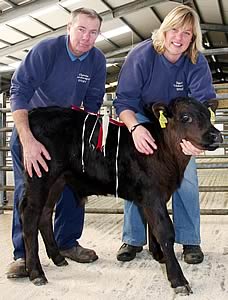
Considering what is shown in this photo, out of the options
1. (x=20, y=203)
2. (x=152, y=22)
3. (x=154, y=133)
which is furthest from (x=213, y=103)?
(x=152, y=22)

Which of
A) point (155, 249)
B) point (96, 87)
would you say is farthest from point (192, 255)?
point (96, 87)

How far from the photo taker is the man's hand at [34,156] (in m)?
2.26

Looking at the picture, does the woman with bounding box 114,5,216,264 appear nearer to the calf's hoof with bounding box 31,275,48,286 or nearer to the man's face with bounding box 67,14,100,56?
the man's face with bounding box 67,14,100,56

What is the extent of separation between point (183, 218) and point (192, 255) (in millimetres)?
279

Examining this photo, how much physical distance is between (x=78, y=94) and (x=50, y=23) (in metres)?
8.36

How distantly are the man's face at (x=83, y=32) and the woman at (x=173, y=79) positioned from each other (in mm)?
280

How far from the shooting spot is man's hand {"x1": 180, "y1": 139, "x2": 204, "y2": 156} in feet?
7.16

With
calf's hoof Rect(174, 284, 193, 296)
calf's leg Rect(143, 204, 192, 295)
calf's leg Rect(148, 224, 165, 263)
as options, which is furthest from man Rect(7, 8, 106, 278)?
calf's hoof Rect(174, 284, 193, 296)

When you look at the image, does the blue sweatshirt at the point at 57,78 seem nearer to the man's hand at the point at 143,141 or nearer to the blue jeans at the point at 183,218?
the man's hand at the point at 143,141

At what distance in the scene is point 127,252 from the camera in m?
2.70

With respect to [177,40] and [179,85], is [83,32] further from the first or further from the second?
[179,85]

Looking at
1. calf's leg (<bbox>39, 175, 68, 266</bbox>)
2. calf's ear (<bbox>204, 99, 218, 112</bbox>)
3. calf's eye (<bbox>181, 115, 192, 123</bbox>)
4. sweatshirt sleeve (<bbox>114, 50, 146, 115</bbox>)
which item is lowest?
calf's leg (<bbox>39, 175, 68, 266</bbox>)

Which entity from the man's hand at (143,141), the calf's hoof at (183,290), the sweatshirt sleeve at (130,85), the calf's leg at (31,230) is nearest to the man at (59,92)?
the calf's leg at (31,230)

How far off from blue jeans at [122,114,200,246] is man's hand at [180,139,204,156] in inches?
22.8
